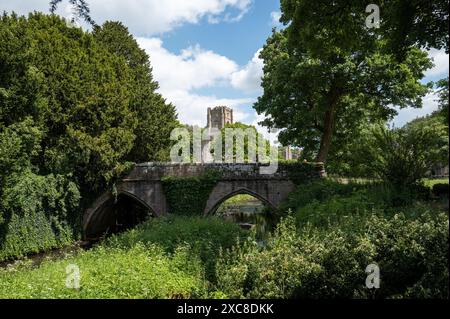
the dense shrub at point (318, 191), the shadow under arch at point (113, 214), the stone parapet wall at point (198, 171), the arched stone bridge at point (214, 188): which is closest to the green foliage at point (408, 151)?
the dense shrub at point (318, 191)

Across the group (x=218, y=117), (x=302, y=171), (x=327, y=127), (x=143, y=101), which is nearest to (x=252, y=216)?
(x=302, y=171)

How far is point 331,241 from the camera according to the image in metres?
8.28

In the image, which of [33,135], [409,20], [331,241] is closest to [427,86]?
[409,20]

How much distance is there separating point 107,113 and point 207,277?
14.1 m

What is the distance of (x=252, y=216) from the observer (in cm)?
3081

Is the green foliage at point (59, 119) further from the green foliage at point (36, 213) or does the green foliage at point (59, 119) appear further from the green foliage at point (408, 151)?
the green foliage at point (408, 151)

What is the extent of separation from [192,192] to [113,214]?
8.10 meters

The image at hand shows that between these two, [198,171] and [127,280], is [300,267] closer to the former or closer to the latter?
[127,280]

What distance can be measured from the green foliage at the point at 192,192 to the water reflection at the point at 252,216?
88.7 inches

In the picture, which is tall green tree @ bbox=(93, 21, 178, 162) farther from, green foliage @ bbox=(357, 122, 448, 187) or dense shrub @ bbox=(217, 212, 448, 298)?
dense shrub @ bbox=(217, 212, 448, 298)

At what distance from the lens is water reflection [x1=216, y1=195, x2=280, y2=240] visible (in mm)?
20917

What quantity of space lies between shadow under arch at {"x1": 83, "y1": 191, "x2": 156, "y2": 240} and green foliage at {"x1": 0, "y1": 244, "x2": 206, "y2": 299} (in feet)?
37.9

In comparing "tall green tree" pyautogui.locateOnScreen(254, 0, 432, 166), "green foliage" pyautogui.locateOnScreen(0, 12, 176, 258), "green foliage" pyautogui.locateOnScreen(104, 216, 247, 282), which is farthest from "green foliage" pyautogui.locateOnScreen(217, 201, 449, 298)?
"green foliage" pyautogui.locateOnScreen(0, 12, 176, 258)

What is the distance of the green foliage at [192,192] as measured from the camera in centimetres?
2278
